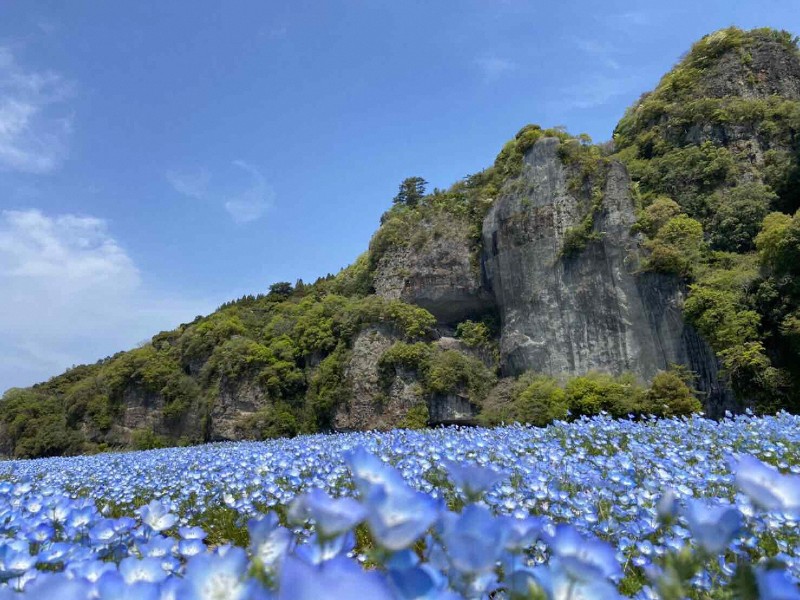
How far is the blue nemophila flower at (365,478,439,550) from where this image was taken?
79 centimetres

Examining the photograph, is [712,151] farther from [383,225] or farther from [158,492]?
[158,492]

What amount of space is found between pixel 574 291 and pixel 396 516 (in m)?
26.7

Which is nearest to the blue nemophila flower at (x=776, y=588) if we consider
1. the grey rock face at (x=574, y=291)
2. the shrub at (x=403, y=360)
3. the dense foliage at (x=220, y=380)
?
the grey rock face at (x=574, y=291)

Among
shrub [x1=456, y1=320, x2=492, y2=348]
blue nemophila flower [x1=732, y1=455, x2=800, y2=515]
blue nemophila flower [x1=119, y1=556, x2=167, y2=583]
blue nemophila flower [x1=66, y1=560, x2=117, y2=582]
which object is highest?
shrub [x1=456, y1=320, x2=492, y2=348]

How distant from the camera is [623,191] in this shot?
2647 cm

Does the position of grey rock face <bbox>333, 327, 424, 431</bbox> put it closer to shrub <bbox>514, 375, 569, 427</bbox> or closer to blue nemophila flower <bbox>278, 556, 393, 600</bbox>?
shrub <bbox>514, 375, 569, 427</bbox>

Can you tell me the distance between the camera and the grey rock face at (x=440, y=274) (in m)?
31.3

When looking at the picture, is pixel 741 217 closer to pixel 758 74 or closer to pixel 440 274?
pixel 758 74

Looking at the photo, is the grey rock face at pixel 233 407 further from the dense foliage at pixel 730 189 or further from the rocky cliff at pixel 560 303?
the dense foliage at pixel 730 189

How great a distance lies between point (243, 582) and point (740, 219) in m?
28.4

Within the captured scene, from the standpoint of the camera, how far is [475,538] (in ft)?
2.81

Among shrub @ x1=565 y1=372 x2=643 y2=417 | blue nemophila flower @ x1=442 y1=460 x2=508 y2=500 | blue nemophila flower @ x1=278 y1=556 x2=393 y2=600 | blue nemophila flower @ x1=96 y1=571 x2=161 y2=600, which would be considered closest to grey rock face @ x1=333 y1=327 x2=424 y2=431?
shrub @ x1=565 y1=372 x2=643 y2=417

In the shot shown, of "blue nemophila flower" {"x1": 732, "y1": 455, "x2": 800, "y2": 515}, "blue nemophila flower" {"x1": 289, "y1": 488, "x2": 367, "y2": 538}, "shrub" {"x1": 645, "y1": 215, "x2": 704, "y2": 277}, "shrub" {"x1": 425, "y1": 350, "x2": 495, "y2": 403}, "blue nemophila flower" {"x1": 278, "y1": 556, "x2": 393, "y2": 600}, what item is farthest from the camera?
"shrub" {"x1": 425, "y1": 350, "x2": 495, "y2": 403}

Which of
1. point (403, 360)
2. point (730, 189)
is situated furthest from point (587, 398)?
point (730, 189)
